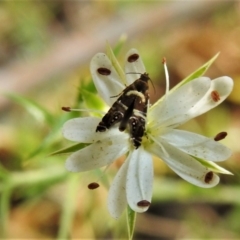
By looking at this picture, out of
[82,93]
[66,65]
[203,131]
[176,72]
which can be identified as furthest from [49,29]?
[82,93]

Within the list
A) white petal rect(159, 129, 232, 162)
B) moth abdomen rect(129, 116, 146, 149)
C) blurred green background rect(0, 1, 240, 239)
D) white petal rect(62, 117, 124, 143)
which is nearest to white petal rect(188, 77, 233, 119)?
white petal rect(159, 129, 232, 162)

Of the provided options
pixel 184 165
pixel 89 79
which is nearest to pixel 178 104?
pixel 184 165

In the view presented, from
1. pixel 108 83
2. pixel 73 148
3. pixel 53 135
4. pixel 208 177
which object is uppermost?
pixel 108 83

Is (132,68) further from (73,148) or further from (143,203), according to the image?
(143,203)

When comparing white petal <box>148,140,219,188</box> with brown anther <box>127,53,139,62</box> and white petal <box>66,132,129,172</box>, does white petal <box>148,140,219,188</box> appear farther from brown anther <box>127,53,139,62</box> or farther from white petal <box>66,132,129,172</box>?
brown anther <box>127,53,139,62</box>

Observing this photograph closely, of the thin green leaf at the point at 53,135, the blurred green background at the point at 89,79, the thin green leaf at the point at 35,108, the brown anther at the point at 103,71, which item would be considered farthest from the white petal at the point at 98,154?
the blurred green background at the point at 89,79

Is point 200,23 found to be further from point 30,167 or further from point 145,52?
point 30,167
